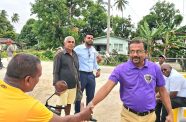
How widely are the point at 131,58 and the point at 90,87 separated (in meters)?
4.12

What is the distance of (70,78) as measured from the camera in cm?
Result: 812

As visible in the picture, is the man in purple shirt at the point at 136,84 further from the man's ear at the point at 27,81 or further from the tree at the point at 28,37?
the tree at the point at 28,37

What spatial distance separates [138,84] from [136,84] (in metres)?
0.02

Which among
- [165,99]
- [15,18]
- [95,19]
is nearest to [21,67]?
[165,99]

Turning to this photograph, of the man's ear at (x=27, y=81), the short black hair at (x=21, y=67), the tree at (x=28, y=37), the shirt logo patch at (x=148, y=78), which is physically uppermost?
the tree at (x=28, y=37)

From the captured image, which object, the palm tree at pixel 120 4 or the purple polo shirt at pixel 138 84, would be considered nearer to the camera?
the purple polo shirt at pixel 138 84

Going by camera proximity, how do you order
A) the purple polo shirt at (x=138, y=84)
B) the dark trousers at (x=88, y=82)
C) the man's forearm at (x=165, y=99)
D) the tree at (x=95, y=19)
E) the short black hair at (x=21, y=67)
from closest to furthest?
the short black hair at (x=21, y=67)
the purple polo shirt at (x=138, y=84)
the man's forearm at (x=165, y=99)
the dark trousers at (x=88, y=82)
the tree at (x=95, y=19)

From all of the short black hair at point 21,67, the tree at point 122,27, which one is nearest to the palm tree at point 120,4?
the tree at point 122,27

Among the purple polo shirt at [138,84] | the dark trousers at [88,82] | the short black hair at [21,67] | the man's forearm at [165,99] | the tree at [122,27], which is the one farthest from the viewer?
the tree at [122,27]

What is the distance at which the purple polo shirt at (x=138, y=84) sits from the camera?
201 inches

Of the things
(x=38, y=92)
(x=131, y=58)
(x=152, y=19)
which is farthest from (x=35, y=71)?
(x=152, y=19)

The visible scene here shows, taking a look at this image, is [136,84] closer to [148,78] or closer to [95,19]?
[148,78]

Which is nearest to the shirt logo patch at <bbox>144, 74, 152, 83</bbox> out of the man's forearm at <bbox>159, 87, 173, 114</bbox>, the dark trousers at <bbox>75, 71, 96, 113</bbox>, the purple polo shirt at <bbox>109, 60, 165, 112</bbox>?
the purple polo shirt at <bbox>109, 60, 165, 112</bbox>

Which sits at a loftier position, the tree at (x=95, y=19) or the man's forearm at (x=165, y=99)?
the tree at (x=95, y=19)
